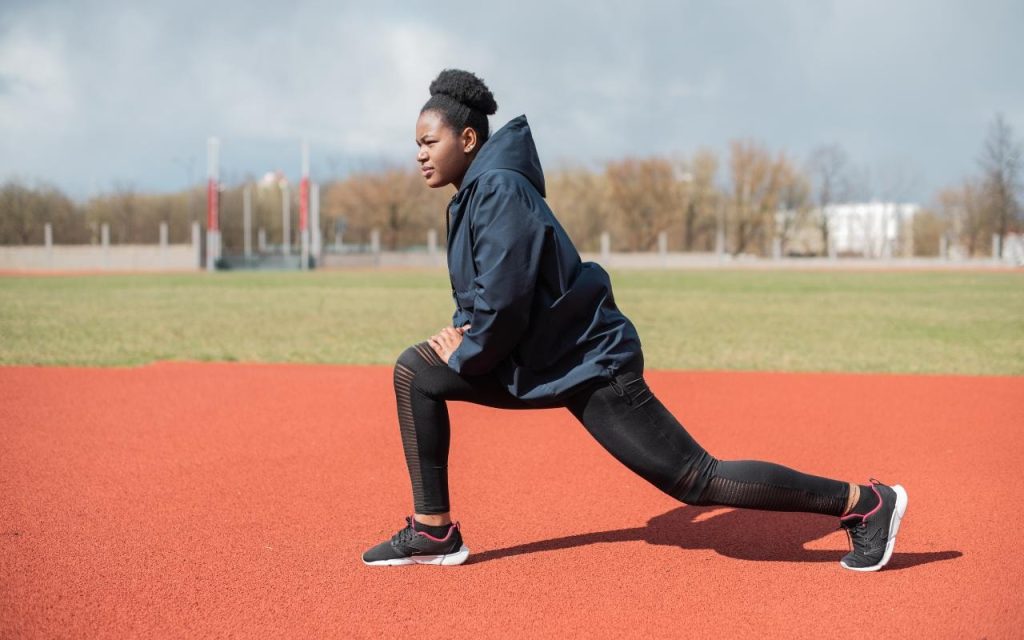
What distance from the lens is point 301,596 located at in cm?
344

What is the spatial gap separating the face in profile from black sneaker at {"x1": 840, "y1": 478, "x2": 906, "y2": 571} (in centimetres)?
197

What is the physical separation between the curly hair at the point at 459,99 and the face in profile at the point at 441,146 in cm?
2

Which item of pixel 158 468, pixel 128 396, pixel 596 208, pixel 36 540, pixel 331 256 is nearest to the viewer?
pixel 36 540

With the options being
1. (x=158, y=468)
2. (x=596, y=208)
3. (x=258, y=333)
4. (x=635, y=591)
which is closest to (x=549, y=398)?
(x=635, y=591)

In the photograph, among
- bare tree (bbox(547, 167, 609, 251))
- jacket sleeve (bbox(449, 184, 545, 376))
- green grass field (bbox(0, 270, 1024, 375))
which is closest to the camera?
jacket sleeve (bbox(449, 184, 545, 376))

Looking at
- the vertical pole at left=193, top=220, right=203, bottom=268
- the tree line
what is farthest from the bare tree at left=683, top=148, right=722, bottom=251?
the vertical pole at left=193, top=220, right=203, bottom=268

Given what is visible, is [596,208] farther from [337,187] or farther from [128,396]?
[128,396]

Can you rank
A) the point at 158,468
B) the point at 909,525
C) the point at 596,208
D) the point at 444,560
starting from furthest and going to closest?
the point at 596,208 < the point at 158,468 < the point at 909,525 < the point at 444,560

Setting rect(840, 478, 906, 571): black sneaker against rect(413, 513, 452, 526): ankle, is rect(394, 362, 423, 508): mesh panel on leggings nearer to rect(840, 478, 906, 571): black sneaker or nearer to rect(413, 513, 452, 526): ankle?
rect(413, 513, 452, 526): ankle

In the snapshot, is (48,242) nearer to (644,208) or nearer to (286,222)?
(286,222)

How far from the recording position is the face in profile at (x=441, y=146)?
348 centimetres

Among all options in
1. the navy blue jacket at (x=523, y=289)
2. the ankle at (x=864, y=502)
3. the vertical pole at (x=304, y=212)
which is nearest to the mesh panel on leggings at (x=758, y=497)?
the ankle at (x=864, y=502)

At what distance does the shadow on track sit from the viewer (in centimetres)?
397

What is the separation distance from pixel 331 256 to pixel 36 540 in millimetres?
54916
